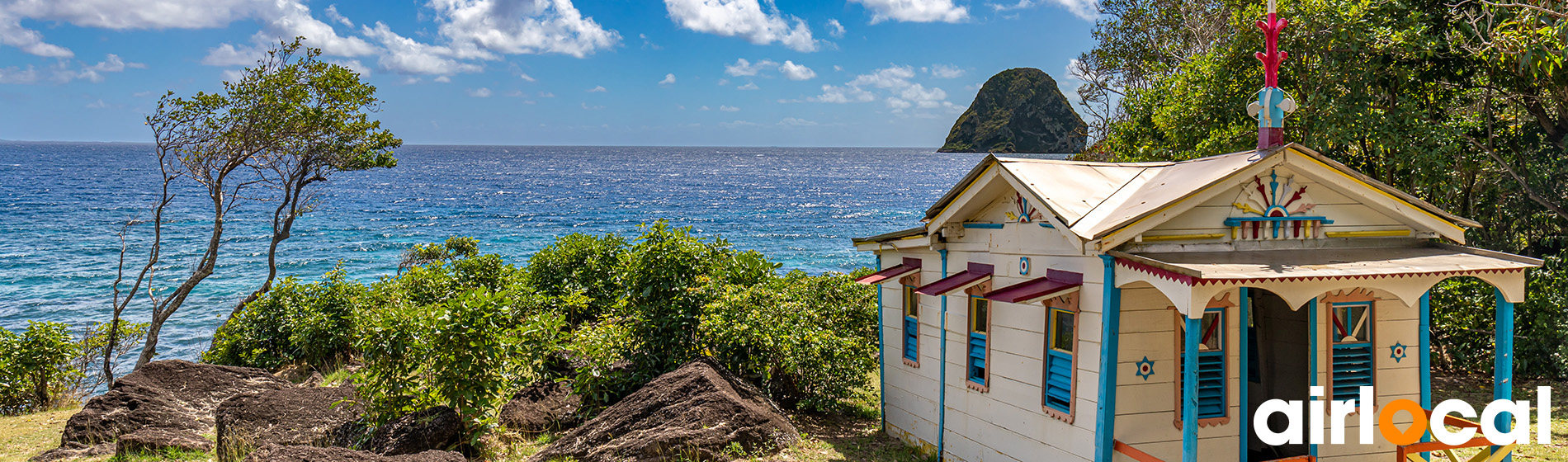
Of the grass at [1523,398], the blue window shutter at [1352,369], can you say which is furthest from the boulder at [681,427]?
the grass at [1523,398]

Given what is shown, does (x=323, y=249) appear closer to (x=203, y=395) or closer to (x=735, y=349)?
(x=203, y=395)

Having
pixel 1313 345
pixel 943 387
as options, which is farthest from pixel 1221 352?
pixel 943 387

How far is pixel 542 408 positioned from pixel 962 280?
749 cm

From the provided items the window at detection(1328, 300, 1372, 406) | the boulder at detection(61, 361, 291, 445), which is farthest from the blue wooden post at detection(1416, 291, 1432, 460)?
the boulder at detection(61, 361, 291, 445)

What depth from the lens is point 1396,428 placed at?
938 cm

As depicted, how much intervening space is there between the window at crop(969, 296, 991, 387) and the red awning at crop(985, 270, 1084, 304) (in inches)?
49.1

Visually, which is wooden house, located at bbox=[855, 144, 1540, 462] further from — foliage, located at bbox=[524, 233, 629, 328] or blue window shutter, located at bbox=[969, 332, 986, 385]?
foliage, located at bbox=[524, 233, 629, 328]

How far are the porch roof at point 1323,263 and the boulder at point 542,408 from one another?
371 inches

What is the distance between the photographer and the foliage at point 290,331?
19.4 metres

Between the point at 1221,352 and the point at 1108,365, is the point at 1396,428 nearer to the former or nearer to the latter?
the point at 1221,352

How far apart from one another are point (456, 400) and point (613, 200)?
87522mm

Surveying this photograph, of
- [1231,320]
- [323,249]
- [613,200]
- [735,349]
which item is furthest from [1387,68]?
[613,200]

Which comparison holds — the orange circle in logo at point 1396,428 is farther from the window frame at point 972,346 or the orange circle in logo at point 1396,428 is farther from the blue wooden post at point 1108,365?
the window frame at point 972,346

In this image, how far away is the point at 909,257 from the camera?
43.2 feet
